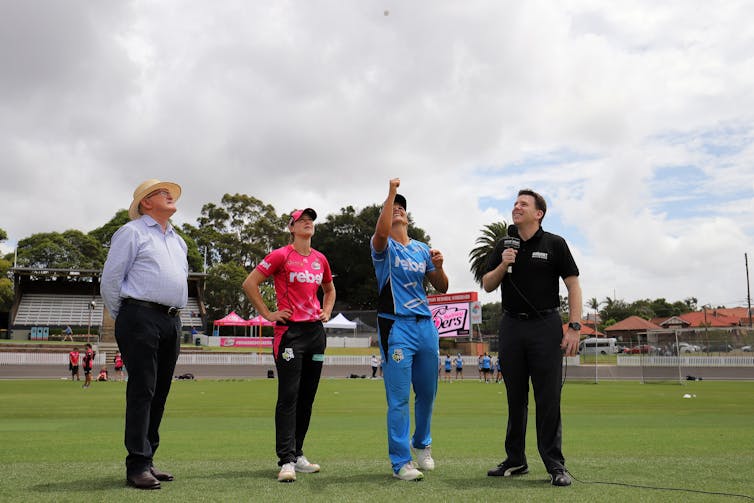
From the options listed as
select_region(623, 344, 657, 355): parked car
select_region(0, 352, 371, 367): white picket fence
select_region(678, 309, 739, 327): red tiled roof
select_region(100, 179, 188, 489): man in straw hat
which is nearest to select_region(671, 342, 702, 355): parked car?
select_region(623, 344, 657, 355): parked car

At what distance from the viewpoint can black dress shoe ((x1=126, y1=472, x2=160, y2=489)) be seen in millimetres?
4426

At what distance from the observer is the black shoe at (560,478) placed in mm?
4602

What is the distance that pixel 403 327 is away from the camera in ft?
17.5

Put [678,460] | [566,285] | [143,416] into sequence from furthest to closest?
[678,460]
[566,285]
[143,416]

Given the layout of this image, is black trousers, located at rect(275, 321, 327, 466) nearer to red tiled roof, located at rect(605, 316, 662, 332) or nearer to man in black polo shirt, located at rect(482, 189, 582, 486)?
man in black polo shirt, located at rect(482, 189, 582, 486)

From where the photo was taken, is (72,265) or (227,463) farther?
(72,265)

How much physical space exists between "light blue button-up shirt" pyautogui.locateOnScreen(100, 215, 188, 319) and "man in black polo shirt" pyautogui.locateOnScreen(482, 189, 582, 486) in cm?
255

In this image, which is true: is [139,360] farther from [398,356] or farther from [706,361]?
[706,361]

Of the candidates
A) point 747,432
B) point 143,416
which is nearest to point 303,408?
point 143,416

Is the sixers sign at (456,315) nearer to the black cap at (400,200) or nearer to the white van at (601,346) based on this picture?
the white van at (601,346)

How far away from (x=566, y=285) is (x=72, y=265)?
86210 mm

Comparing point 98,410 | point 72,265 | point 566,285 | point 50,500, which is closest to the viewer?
point 50,500

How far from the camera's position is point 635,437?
813 centimetres

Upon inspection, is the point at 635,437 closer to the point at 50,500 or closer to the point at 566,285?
the point at 566,285
